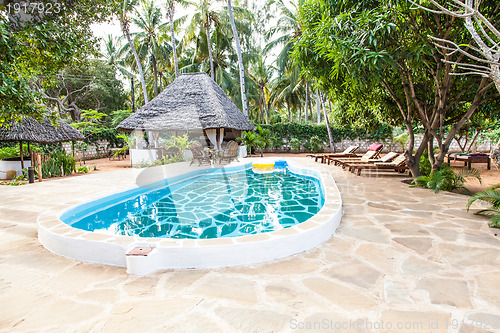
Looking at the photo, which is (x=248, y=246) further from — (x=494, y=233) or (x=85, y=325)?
(x=494, y=233)

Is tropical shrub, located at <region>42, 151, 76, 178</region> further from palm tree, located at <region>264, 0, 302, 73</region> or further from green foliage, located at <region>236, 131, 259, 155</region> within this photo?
palm tree, located at <region>264, 0, 302, 73</region>

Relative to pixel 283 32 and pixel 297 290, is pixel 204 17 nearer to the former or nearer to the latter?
pixel 283 32

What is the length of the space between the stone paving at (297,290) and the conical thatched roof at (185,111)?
903 cm

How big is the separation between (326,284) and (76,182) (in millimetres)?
8090

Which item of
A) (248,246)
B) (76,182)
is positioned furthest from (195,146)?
(248,246)

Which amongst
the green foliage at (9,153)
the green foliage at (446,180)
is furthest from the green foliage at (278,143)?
the green foliage at (9,153)

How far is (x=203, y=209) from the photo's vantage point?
6.07m

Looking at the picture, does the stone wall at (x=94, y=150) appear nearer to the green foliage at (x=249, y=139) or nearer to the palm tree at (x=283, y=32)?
the green foliage at (x=249, y=139)

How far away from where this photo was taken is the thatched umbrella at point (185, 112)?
1248cm

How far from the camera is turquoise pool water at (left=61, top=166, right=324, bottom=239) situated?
489 cm

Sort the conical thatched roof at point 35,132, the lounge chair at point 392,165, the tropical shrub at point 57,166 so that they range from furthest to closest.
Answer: the tropical shrub at point 57,166, the conical thatched roof at point 35,132, the lounge chair at point 392,165

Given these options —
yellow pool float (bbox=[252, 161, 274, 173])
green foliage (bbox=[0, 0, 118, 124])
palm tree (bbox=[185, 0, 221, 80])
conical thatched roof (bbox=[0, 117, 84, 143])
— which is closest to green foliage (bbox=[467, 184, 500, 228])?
green foliage (bbox=[0, 0, 118, 124])

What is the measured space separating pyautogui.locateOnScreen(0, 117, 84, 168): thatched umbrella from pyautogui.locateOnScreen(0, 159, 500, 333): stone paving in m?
7.15

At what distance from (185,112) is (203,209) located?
27.0 ft
